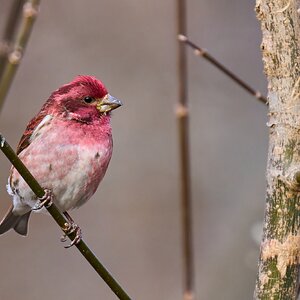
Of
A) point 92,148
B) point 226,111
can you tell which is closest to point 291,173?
point 92,148

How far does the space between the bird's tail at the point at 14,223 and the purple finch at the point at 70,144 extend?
1.82 ft

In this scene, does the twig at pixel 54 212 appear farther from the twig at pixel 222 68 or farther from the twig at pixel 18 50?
the twig at pixel 222 68

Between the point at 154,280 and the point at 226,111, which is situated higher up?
the point at 226,111

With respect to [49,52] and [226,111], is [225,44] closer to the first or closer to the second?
[226,111]

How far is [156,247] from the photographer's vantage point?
9086mm

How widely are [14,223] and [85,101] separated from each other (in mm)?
1221

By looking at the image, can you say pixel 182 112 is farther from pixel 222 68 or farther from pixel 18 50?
pixel 18 50

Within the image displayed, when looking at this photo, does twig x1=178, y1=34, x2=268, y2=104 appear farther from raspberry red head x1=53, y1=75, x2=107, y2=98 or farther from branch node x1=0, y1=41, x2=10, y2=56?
branch node x1=0, y1=41, x2=10, y2=56

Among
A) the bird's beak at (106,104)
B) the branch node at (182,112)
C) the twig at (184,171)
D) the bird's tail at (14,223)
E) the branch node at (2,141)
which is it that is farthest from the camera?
the bird's tail at (14,223)

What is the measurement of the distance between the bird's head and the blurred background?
4148mm

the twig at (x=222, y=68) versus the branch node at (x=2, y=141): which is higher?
the branch node at (x=2, y=141)

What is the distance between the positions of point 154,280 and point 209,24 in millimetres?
3217

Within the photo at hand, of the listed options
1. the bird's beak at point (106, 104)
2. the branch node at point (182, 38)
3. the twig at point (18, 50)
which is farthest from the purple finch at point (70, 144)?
the branch node at point (182, 38)

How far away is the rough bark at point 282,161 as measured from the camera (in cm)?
299
